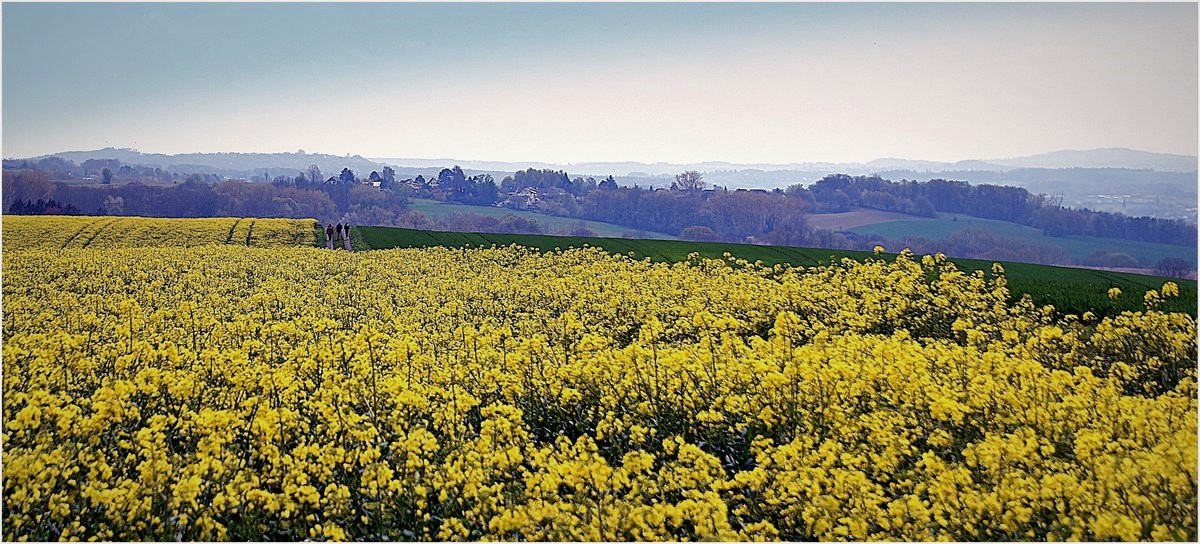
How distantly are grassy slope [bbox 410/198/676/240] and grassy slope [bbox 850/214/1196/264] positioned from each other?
11.9m

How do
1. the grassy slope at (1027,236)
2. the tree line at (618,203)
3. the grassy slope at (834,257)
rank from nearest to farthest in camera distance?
the grassy slope at (834,257)
the grassy slope at (1027,236)
the tree line at (618,203)

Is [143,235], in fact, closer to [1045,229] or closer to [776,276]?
[776,276]

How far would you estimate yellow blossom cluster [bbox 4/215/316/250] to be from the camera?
71.8 feet

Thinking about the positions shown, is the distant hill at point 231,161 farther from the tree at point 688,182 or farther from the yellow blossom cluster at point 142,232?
the tree at point 688,182

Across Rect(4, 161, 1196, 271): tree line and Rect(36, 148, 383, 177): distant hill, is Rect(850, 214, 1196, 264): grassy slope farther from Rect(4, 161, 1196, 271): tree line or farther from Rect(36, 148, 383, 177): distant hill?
Rect(36, 148, 383, 177): distant hill

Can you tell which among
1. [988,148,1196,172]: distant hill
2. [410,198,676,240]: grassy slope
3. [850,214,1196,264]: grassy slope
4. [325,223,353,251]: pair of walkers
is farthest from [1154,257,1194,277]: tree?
[410,198,676,240]: grassy slope

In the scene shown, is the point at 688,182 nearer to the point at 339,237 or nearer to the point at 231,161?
the point at 231,161

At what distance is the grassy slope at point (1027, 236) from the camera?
14844mm

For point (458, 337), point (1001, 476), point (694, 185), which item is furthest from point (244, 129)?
point (694, 185)

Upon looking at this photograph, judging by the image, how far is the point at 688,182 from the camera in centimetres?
5000

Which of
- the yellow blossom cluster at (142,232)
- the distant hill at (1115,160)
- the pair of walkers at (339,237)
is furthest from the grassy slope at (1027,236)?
the yellow blossom cluster at (142,232)

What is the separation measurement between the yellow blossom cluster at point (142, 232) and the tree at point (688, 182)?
25485 mm

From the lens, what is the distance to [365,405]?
6.76 meters

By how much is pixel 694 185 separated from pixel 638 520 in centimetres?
4537
